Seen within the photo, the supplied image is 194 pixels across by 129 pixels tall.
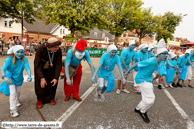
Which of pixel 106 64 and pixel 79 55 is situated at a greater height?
pixel 79 55

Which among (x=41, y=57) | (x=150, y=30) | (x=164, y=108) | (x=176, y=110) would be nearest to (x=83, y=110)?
(x=41, y=57)

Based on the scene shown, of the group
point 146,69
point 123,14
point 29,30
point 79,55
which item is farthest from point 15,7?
point 29,30

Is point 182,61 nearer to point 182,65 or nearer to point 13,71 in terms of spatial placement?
point 182,65

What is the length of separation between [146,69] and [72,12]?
55.2 ft

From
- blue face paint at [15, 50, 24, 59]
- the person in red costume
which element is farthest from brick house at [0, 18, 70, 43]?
blue face paint at [15, 50, 24, 59]

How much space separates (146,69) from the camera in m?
3.29

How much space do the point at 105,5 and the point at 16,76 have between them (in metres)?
21.9

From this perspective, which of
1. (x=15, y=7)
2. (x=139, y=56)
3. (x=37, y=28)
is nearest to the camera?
(x=139, y=56)

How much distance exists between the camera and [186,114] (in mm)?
3762

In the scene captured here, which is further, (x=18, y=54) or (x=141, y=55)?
(x=141, y=55)

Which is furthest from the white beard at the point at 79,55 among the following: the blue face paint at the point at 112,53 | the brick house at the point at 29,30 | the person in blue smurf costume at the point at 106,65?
the brick house at the point at 29,30

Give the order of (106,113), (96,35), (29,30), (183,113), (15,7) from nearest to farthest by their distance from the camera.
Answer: (106,113)
(183,113)
(15,7)
(29,30)
(96,35)

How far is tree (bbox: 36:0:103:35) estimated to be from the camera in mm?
17500

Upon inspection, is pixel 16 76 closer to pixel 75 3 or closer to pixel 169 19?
pixel 75 3
